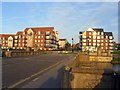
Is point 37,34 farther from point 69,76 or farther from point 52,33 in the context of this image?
point 69,76

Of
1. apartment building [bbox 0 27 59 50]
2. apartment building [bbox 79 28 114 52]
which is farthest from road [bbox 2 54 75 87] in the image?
apartment building [bbox 79 28 114 52]

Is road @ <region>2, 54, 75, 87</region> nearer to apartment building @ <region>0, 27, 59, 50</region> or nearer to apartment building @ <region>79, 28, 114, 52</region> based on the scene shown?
apartment building @ <region>0, 27, 59, 50</region>

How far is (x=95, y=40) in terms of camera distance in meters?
84.9

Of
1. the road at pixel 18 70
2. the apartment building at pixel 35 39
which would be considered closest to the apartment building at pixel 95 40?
the apartment building at pixel 35 39

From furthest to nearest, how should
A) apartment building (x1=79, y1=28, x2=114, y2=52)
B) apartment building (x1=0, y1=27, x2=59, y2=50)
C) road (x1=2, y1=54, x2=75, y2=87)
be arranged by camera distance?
apartment building (x1=0, y1=27, x2=59, y2=50) → apartment building (x1=79, y1=28, x2=114, y2=52) → road (x1=2, y1=54, x2=75, y2=87)

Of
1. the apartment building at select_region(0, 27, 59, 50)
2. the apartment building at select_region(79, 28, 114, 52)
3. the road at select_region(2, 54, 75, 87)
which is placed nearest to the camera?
the road at select_region(2, 54, 75, 87)

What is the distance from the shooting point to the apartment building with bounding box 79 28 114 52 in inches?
3310

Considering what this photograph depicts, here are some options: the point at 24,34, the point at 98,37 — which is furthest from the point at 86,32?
the point at 24,34

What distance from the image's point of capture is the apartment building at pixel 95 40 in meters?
84.1

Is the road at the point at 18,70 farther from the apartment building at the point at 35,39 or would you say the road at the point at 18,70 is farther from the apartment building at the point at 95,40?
the apartment building at the point at 95,40

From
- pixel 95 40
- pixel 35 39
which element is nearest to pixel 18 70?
pixel 35 39

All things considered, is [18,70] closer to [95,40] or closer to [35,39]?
[35,39]

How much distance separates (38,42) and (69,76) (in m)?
81.9

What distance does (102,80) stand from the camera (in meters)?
6.43
